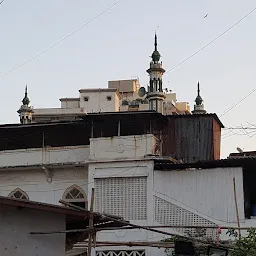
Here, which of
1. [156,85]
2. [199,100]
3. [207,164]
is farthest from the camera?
[199,100]

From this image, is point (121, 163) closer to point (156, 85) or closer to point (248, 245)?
point (248, 245)

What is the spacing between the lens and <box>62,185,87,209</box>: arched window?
21500 millimetres

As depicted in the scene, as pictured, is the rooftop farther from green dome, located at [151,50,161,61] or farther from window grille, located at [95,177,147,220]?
green dome, located at [151,50,161,61]

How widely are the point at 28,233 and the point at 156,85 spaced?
22.9 meters

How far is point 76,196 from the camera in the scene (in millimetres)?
21734

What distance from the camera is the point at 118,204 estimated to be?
66.4 feet

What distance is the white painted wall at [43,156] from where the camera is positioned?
21.7m

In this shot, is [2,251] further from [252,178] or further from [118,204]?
[252,178]

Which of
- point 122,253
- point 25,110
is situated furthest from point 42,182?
point 25,110

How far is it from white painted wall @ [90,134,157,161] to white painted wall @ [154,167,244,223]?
106 centimetres

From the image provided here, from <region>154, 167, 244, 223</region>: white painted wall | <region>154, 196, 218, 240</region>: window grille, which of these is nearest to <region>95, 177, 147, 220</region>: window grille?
<region>154, 196, 218, 240</region>: window grille

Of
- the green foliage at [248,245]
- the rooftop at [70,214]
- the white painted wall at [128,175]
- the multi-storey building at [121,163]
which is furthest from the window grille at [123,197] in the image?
the rooftop at [70,214]

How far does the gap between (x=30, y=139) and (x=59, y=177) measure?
232 centimetres

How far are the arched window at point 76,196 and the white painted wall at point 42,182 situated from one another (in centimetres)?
14
